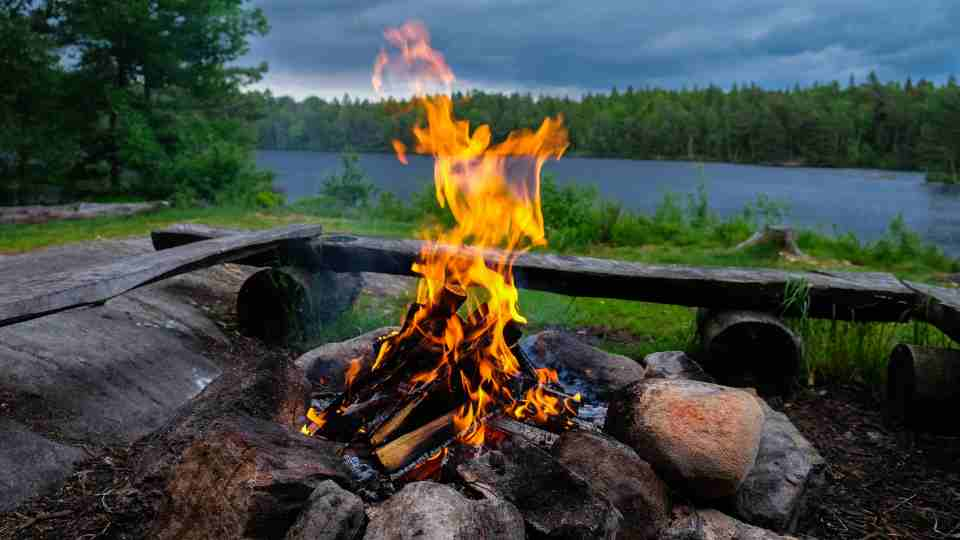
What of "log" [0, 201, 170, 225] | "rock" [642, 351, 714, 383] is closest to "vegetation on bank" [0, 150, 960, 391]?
"log" [0, 201, 170, 225]

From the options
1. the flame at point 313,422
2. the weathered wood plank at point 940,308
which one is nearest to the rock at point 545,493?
the flame at point 313,422

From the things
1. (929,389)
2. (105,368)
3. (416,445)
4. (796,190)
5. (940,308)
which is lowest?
(796,190)

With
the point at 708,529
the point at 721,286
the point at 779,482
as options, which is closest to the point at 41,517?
the point at 708,529

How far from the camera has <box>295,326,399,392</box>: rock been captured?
4.67 metres

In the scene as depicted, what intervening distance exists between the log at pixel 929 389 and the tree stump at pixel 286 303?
15.9 feet

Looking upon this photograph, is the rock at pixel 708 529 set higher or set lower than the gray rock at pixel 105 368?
lower

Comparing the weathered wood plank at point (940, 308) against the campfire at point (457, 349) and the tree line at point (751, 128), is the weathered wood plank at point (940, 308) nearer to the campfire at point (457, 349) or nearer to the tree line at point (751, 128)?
the campfire at point (457, 349)

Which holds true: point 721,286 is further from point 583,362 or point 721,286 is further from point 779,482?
point 779,482

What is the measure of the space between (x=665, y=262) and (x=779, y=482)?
305 inches

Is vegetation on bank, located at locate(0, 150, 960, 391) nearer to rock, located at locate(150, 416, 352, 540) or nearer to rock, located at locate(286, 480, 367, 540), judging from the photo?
rock, located at locate(150, 416, 352, 540)

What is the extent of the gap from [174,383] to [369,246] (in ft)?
6.22

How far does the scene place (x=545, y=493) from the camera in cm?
297

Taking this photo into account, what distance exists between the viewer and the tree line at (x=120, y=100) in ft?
56.3

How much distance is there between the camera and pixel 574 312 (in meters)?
7.98
